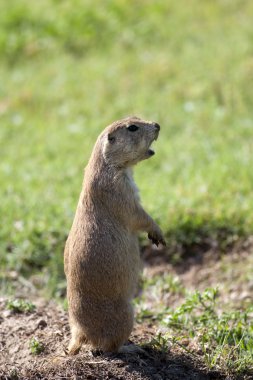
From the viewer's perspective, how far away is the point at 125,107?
925 cm

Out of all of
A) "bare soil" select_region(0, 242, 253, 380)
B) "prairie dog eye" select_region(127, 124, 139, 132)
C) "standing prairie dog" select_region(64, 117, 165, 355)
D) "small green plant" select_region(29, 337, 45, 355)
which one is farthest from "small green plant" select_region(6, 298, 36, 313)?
"prairie dog eye" select_region(127, 124, 139, 132)

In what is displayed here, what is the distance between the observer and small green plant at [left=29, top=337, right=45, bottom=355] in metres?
4.05

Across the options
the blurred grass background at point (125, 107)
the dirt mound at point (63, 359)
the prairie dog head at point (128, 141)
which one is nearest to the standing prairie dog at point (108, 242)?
the prairie dog head at point (128, 141)

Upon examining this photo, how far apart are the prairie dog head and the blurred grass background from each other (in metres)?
1.88

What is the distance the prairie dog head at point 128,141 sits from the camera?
4102 mm

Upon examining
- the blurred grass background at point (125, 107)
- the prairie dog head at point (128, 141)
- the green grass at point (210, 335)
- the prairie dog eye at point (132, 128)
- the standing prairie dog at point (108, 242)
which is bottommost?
the green grass at point (210, 335)

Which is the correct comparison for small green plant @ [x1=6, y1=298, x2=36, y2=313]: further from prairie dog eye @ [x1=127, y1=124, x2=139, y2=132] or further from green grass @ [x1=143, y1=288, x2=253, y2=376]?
prairie dog eye @ [x1=127, y1=124, x2=139, y2=132]

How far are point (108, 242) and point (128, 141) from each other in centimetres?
62

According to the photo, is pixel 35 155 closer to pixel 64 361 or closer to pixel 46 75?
pixel 46 75

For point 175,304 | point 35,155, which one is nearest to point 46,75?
point 35,155

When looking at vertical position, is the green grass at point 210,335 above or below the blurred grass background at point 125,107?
below

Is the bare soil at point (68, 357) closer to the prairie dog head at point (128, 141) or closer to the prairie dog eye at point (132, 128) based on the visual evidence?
the prairie dog head at point (128, 141)

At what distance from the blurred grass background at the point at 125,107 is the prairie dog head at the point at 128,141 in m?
1.88

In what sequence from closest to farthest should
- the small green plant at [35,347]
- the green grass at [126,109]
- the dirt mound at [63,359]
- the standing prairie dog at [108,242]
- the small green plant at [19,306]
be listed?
the dirt mound at [63,359] < the standing prairie dog at [108,242] < the small green plant at [35,347] < the small green plant at [19,306] < the green grass at [126,109]
